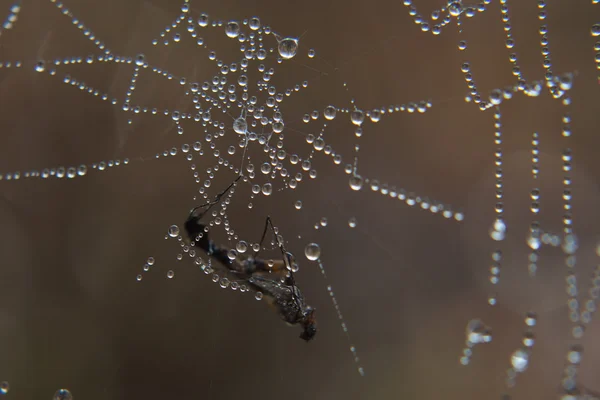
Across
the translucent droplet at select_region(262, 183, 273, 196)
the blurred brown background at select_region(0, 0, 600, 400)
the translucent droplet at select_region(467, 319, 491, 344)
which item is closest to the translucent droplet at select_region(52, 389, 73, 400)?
the blurred brown background at select_region(0, 0, 600, 400)

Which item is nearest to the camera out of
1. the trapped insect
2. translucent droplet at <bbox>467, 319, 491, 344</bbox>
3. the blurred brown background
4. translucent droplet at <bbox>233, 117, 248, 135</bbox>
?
the trapped insect

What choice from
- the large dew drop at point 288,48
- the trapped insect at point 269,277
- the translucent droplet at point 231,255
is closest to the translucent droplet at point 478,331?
the trapped insect at point 269,277

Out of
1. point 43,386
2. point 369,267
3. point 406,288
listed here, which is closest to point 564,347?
point 406,288

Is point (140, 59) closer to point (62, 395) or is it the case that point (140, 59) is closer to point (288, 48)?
point (288, 48)

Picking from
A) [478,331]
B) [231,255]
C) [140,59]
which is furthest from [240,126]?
[478,331]

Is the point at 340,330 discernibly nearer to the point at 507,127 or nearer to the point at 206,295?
the point at 206,295

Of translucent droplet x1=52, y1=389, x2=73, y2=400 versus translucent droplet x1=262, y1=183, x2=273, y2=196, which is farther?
translucent droplet x1=52, y1=389, x2=73, y2=400

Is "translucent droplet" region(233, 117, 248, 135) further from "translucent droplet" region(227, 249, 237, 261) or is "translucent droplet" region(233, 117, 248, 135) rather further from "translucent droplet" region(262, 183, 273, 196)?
"translucent droplet" region(227, 249, 237, 261)
